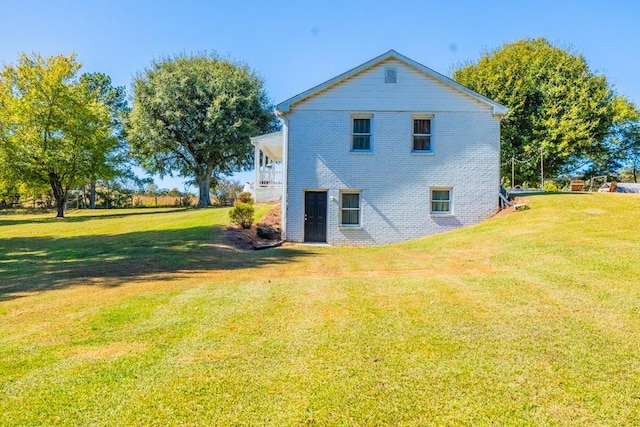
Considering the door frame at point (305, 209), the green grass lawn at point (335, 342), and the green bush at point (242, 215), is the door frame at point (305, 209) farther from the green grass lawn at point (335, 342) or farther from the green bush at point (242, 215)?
the green grass lawn at point (335, 342)

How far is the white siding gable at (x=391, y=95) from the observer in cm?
1545

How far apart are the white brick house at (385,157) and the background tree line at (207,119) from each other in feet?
58.0

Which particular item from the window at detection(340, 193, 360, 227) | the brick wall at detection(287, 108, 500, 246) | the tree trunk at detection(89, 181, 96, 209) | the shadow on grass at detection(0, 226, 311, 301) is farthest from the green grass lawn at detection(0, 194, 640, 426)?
the tree trunk at detection(89, 181, 96, 209)

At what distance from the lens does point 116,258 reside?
11172 mm

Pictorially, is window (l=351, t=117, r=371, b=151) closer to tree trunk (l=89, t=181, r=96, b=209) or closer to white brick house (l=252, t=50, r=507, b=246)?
white brick house (l=252, t=50, r=507, b=246)

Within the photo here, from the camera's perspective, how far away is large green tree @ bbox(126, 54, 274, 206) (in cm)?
3142

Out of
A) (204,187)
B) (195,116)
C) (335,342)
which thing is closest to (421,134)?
(335,342)

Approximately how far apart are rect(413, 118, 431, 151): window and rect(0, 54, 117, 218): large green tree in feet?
76.2

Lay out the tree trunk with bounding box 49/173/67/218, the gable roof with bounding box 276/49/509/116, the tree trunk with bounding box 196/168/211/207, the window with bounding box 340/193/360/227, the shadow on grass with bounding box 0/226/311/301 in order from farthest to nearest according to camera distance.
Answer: the tree trunk with bounding box 196/168/211/207 → the tree trunk with bounding box 49/173/67/218 → the window with bounding box 340/193/360/227 → the gable roof with bounding box 276/49/509/116 → the shadow on grass with bounding box 0/226/311/301

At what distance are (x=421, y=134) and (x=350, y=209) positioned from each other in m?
4.29

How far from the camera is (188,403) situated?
10.6 feet

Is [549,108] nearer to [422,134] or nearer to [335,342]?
[422,134]

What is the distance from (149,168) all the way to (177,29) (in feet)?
70.4

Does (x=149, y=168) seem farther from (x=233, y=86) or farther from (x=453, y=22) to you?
(x=453, y=22)
